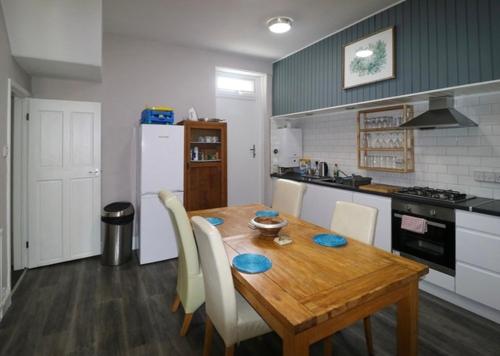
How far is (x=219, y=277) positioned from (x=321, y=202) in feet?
8.32

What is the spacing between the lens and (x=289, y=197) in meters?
2.84

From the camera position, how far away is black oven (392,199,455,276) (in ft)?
7.82

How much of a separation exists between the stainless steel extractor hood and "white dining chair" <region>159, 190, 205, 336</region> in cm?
232

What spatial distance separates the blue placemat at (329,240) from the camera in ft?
5.75

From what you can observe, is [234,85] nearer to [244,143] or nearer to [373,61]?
[244,143]

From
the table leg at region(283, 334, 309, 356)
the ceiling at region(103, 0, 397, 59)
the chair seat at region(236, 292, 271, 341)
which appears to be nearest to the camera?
the table leg at region(283, 334, 309, 356)

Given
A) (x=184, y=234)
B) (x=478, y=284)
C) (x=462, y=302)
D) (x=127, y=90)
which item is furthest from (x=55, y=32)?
(x=462, y=302)

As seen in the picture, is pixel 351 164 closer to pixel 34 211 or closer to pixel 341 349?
pixel 341 349

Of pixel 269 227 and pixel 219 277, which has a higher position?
pixel 269 227

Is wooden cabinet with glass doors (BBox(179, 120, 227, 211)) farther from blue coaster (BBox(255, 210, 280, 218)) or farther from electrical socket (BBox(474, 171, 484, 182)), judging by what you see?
electrical socket (BBox(474, 171, 484, 182))

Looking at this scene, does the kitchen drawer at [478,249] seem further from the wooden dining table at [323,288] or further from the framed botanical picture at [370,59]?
the framed botanical picture at [370,59]

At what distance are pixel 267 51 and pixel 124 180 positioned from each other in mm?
2756

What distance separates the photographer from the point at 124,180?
146 inches

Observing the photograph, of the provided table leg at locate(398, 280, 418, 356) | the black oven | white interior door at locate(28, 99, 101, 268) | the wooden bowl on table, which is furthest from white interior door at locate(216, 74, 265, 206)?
table leg at locate(398, 280, 418, 356)
